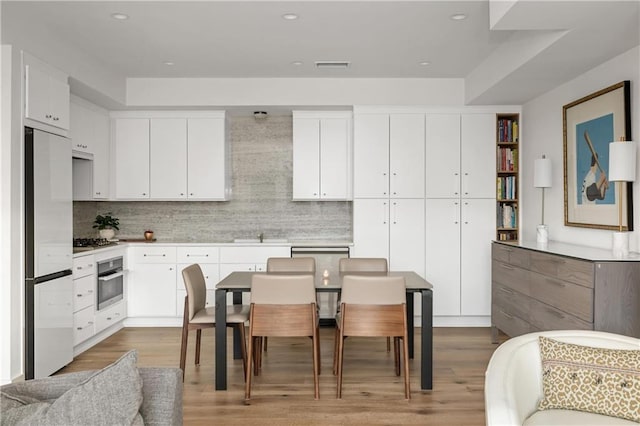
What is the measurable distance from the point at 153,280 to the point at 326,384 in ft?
9.27

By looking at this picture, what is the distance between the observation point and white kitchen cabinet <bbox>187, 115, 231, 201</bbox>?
6043 millimetres

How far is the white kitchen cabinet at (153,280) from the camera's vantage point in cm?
585

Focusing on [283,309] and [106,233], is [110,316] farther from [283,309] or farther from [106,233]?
[283,309]

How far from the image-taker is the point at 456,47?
4570 millimetres

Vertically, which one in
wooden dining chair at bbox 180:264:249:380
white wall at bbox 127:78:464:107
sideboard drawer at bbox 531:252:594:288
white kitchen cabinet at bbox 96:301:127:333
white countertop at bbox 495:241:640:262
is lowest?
white kitchen cabinet at bbox 96:301:127:333

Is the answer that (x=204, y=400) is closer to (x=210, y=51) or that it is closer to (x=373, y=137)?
(x=210, y=51)

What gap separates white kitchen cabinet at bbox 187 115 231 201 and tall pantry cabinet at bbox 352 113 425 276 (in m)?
1.60

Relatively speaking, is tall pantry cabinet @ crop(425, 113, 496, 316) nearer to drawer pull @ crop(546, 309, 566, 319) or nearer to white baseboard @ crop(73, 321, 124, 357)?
drawer pull @ crop(546, 309, 566, 319)

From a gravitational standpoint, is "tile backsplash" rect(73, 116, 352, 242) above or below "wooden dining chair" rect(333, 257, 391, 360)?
above

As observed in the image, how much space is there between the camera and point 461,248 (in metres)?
5.82

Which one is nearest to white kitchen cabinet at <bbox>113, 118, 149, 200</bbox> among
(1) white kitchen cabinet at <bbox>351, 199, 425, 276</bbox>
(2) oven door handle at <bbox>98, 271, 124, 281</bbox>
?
(2) oven door handle at <bbox>98, 271, 124, 281</bbox>

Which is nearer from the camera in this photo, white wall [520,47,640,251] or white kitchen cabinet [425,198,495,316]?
white wall [520,47,640,251]

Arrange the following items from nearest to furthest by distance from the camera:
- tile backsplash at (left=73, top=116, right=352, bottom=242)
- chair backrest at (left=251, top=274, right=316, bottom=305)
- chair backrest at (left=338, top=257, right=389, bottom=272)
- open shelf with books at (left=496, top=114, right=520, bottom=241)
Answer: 1. chair backrest at (left=251, top=274, right=316, bottom=305)
2. chair backrest at (left=338, top=257, right=389, bottom=272)
3. open shelf with books at (left=496, top=114, right=520, bottom=241)
4. tile backsplash at (left=73, top=116, right=352, bottom=242)

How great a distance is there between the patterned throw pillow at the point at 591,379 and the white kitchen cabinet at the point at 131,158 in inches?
195
